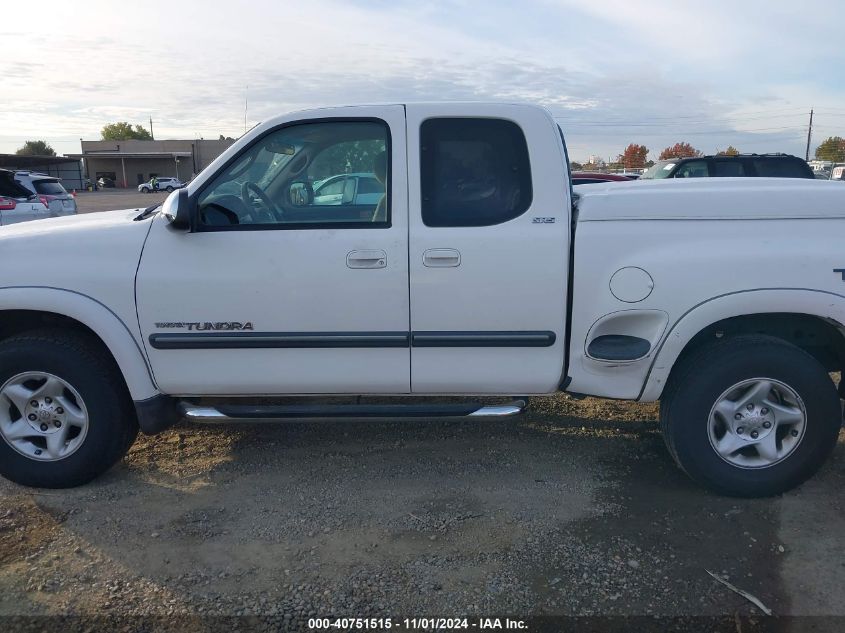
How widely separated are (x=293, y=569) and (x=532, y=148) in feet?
7.72

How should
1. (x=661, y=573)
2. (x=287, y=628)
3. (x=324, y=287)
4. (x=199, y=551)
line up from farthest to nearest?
(x=324, y=287), (x=199, y=551), (x=661, y=573), (x=287, y=628)

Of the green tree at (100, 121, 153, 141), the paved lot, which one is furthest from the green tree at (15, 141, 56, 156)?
the paved lot

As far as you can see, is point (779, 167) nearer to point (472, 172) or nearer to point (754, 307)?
point (754, 307)

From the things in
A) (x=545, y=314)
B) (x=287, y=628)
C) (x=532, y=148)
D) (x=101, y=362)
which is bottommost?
(x=287, y=628)

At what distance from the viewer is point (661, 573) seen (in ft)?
9.60

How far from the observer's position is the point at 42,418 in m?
3.64

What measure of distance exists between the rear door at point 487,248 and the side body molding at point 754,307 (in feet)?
1.91

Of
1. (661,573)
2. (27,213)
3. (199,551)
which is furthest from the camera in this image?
(27,213)

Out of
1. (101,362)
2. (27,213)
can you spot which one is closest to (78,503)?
(101,362)

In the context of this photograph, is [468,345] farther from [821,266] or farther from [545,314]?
[821,266]

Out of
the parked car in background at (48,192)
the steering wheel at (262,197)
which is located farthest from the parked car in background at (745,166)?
the parked car in background at (48,192)

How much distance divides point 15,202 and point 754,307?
11.0 metres

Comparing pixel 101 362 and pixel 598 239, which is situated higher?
pixel 598 239

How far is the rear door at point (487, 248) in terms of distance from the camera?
10.9 feet
